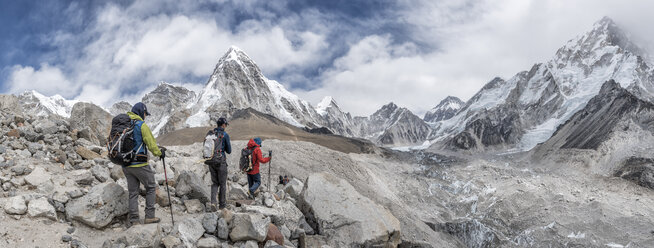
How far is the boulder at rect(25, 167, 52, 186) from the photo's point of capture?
7.87 metres

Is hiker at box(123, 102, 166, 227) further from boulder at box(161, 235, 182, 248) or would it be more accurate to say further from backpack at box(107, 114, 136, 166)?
boulder at box(161, 235, 182, 248)

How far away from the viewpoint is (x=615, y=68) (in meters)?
148

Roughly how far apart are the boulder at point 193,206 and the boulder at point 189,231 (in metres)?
2.14

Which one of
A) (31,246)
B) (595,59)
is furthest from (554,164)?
(595,59)

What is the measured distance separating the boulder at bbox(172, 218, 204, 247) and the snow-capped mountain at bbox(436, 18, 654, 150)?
A: 142 m

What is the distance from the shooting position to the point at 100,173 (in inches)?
358

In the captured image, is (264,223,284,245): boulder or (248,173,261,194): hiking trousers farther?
(248,173,261,194): hiking trousers

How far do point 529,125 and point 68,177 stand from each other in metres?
171

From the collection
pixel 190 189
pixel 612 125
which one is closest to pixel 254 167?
pixel 190 189

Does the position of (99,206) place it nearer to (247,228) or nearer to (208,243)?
(208,243)

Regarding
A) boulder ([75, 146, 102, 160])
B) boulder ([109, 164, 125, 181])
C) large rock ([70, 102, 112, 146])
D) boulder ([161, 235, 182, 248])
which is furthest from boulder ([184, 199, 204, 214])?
large rock ([70, 102, 112, 146])

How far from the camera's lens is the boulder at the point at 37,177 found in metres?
7.87

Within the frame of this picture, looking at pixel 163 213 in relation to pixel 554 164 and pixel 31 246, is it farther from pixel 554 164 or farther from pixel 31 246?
pixel 554 164

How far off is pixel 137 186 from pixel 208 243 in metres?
1.99
